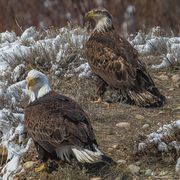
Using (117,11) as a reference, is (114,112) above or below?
above

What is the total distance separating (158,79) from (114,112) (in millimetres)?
1358

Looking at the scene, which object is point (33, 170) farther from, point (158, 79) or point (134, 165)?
point (158, 79)

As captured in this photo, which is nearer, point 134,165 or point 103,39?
point 134,165

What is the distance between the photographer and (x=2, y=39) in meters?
11.4

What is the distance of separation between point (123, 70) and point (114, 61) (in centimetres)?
16

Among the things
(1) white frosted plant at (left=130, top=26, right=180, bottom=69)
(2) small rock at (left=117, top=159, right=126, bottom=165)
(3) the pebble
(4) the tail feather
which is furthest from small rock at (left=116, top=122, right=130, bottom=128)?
(1) white frosted plant at (left=130, top=26, right=180, bottom=69)

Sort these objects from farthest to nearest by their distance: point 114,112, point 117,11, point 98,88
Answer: point 117,11
point 98,88
point 114,112

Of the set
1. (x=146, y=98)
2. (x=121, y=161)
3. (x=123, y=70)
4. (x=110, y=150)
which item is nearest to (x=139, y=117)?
(x=146, y=98)

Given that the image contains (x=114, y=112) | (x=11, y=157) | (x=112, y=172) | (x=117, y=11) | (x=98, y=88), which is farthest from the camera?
(x=117, y=11)

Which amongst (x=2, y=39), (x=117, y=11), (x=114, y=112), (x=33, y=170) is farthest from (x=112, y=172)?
(x=117, y=11)

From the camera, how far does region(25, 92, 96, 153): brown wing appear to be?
255 inches

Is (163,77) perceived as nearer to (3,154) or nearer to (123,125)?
(123,125)

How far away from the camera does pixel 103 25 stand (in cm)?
923

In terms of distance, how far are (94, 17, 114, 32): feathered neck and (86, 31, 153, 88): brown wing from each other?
1.16ft
